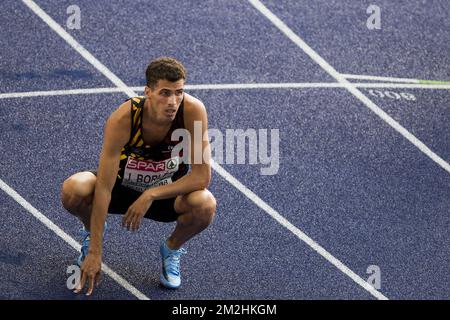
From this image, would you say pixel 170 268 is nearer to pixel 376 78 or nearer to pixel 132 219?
pixel 132 219

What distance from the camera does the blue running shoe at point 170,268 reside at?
21.7ft

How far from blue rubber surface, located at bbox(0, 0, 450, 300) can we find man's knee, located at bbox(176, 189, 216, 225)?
55 centimetres

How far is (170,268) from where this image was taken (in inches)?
261

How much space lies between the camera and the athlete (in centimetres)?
613

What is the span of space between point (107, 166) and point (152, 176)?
38 cm

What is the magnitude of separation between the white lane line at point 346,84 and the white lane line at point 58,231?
2.48 metres

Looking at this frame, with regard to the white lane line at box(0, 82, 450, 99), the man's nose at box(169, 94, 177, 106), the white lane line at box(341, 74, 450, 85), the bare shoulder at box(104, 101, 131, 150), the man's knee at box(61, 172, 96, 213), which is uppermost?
the white lane line at box(341, 74, 450, 85)

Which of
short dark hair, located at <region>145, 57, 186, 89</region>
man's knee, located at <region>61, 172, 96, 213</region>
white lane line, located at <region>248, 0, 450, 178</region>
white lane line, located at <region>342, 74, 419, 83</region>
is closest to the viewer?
short dark hair, located at <region>145, 57, 186, 89</region>

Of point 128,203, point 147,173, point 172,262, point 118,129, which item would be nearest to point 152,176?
point 147,173

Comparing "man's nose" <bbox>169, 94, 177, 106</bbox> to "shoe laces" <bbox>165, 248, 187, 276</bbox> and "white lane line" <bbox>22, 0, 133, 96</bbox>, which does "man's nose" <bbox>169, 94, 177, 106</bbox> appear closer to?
"shoe laces" <bbox>165, 248, 187, 276</bbox>

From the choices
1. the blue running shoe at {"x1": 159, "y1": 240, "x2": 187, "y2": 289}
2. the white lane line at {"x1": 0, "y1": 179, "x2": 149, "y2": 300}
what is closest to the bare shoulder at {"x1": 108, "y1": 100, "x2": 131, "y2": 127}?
the blue running shoe at {"x1": 159, "y1": 240, "x2": 187, "y2": 289}

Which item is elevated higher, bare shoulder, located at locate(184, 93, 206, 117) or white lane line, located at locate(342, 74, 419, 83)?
white lane line, located at locate(342, 74, 419, 83)

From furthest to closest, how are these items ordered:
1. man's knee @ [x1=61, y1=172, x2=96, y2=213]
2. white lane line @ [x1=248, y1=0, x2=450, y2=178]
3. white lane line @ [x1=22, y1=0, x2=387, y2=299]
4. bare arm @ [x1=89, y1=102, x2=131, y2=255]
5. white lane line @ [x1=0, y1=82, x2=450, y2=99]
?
white lane line @ [x1=0, y1=82, x2=450, y2=99] < white lane line @ [x1=248, y1=0, x2=450, y2=178] < white lane line @ [x1=22, y1=0, x2=387, y2=299] < man's knee @ [x1=61, y1=172, x2=96, y2=213] < bare arm @ [x1=89, y1=102, x2=131, y2=255]

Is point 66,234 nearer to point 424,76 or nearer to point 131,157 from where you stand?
point 131,157
